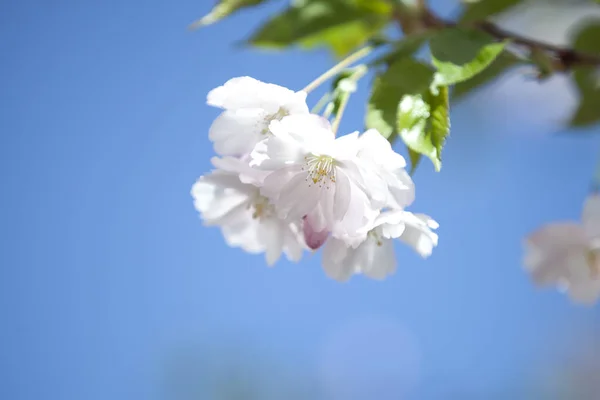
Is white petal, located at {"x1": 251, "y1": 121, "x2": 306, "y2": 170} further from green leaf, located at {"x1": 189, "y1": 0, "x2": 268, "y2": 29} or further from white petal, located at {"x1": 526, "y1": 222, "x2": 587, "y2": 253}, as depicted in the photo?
white petal, located at {"x1": 526, "y1": 222, "x2": 587, "y2": 253}

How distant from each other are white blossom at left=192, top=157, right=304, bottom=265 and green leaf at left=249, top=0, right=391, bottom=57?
9.6 inches

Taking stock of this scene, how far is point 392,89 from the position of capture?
627mm

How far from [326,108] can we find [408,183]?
0.40 ft

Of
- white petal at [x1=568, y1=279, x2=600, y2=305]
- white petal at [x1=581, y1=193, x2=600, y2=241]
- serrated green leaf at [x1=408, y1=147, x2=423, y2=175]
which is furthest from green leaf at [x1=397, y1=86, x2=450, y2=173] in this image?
white petal at [x1=568, y1=279, x2=600, y2=305]

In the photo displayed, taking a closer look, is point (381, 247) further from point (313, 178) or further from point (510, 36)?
point (510, 36)

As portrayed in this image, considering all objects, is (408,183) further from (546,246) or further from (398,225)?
(546,246)

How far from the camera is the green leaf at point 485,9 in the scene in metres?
0.76

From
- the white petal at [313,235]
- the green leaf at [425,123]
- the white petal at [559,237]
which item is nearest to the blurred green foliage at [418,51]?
the green leaf at [425,123]

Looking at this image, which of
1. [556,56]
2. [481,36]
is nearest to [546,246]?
[556,56]

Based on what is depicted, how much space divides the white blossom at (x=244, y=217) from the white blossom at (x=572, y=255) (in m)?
0.43

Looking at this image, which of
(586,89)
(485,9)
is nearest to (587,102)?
(586,89)

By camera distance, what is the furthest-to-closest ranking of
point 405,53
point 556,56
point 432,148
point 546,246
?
point 546,246
point 556,56
point 405,53
point 432,148

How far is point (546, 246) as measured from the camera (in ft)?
3.01

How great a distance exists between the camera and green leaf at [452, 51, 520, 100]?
78cm
